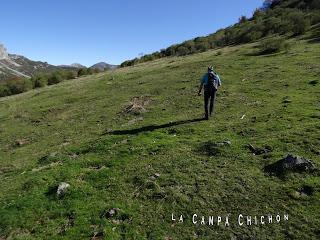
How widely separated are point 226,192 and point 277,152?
3.46 meters

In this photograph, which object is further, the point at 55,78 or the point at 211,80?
the point at 55,78

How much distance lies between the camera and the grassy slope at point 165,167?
1290cm

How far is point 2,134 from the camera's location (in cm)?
3044

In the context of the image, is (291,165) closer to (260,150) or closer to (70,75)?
(260,150)

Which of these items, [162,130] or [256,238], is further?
[162,130]

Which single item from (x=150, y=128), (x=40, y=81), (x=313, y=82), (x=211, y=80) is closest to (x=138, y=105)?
(x=150, y=128)

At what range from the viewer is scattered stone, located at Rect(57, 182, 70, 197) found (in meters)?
15.3

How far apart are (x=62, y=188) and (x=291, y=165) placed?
8.08 m

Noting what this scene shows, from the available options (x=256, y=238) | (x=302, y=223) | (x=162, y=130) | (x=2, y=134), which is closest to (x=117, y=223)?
(x=256, y=238)

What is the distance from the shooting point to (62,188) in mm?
15539

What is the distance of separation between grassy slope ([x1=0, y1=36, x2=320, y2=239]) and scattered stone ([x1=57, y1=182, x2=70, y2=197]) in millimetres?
363

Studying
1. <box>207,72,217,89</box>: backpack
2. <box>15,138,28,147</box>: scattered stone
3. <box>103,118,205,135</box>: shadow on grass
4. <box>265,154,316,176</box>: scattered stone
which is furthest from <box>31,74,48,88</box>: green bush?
<box>265,154,316,176</box>: scattered stone

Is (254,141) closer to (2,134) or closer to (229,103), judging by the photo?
(229,103)

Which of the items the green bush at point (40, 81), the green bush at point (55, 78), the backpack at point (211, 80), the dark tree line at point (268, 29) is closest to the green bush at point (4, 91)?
the green bush at point (40, 81)
